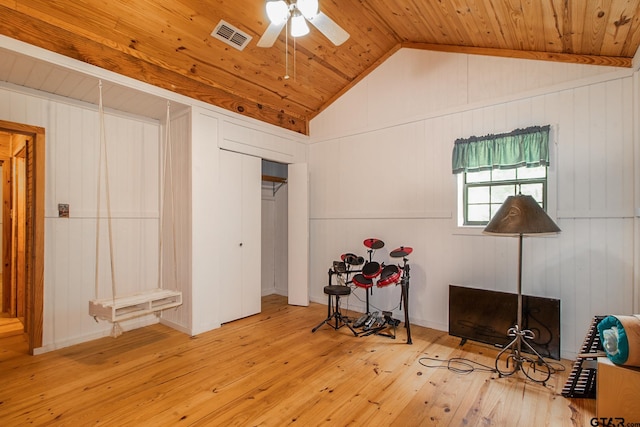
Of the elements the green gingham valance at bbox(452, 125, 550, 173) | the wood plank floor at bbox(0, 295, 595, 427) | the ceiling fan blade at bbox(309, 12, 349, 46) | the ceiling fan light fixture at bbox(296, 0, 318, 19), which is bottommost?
the wood plank floor at bbox(0, 295, 595, 427)

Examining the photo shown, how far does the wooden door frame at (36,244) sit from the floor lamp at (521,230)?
172 inches

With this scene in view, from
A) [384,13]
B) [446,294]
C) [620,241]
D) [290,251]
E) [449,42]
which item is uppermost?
[384,13]

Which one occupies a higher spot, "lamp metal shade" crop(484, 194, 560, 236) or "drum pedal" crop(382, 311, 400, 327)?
"lamp metal shade" crop(484, 194, 560, 236)

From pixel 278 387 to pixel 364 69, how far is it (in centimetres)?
422

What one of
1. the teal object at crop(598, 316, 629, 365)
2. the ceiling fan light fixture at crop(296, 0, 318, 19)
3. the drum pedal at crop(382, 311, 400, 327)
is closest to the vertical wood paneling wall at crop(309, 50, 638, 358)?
the drum pedal at crop(382, 311, 400, 327)

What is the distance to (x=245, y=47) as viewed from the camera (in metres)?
3.58

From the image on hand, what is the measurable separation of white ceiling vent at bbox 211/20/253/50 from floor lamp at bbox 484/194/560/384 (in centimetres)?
316

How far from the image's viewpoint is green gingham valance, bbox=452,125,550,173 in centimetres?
320

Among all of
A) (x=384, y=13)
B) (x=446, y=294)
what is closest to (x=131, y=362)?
(x=446, y=294)

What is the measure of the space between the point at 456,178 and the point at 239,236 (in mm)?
2877

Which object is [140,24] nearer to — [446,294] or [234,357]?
[234,357]

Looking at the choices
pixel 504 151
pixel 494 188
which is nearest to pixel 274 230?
pixel 494 188

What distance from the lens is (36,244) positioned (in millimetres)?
3174

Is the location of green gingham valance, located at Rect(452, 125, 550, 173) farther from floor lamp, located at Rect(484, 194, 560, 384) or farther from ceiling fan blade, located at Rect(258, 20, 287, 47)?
ceiling fan blade, located at Rect(258, 20, 287, 47)
